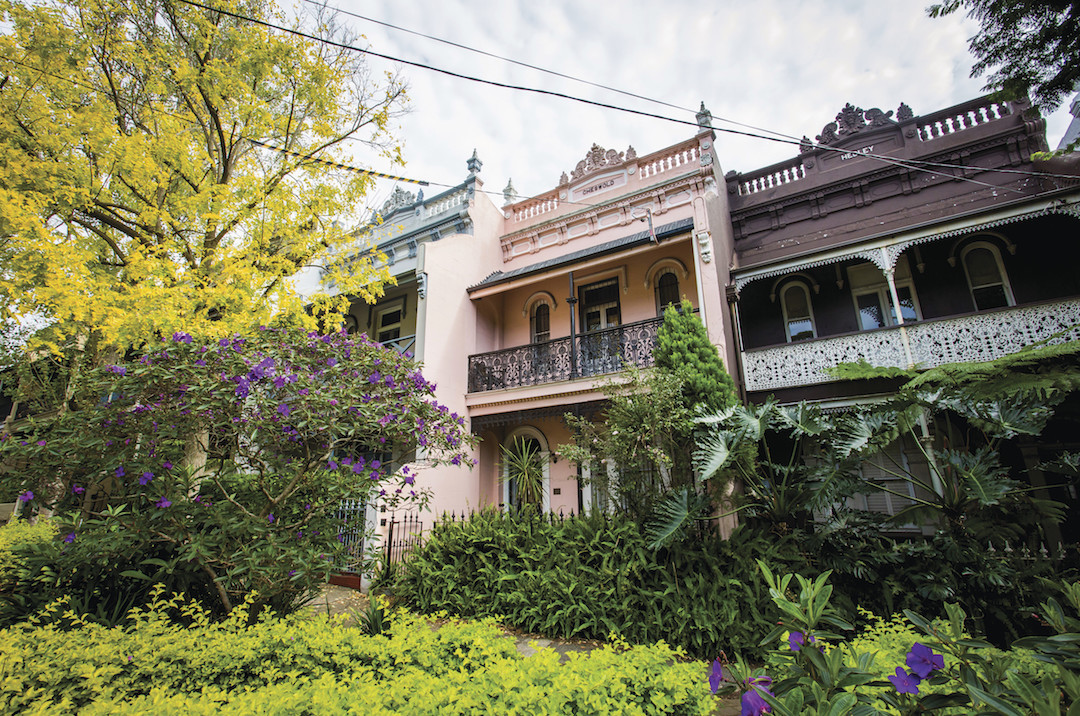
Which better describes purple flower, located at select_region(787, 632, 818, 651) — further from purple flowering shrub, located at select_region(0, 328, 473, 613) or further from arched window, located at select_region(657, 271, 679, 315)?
arched window, located at select_region(657, 271, 679, 315)

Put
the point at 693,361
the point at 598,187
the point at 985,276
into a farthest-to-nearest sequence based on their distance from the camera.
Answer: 1. the point at 598,187
2. the point at 985,276
3. the point at 693,361

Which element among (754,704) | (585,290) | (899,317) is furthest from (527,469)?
(754,704)

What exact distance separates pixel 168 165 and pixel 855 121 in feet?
45.7

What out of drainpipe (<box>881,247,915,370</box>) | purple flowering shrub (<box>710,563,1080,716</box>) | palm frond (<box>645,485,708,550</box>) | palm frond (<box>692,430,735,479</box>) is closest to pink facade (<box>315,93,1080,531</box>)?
drainpipe (<box>881,247,915,370</box>)

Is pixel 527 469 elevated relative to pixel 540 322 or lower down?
lower down

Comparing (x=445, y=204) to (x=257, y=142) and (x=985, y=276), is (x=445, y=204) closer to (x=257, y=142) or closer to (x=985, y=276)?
(x=257, y=142)

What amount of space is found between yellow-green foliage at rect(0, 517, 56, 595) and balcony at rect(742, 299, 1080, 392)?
10892 mm

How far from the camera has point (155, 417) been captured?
4.50 metres

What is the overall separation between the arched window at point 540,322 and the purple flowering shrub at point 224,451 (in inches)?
303

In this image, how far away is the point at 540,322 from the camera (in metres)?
13.0

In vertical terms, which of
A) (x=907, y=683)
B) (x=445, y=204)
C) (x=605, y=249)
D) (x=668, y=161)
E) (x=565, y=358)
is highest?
(x=668, y=161)

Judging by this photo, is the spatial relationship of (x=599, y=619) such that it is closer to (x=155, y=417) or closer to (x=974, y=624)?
(x=974, y=624)

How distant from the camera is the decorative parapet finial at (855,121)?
1085 centimetres

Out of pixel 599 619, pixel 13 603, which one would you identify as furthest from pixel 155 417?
pixel 599 619
